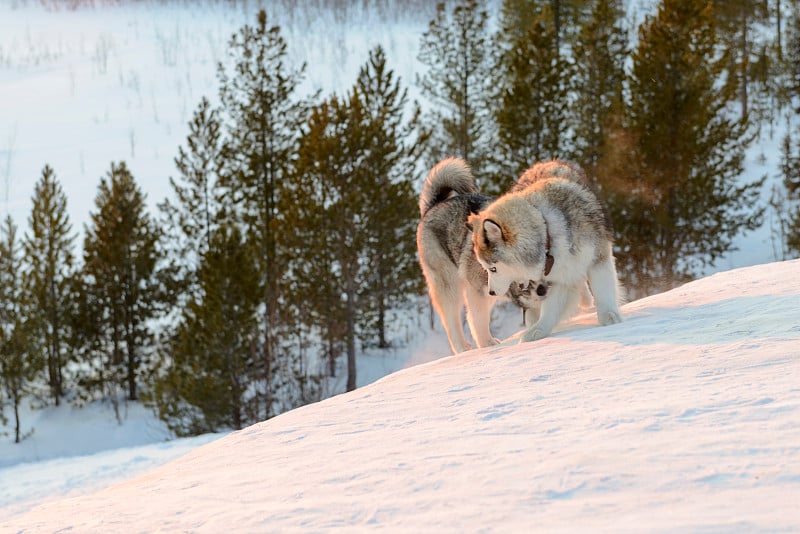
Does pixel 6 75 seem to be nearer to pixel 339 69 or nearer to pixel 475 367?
pixel 339 69

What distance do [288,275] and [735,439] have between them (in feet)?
88.2

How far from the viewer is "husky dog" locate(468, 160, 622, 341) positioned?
A: 6.98m

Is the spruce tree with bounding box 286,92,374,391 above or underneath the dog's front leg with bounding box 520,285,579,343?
above

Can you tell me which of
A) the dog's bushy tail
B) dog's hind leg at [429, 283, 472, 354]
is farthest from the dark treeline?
the dog's bushy tail

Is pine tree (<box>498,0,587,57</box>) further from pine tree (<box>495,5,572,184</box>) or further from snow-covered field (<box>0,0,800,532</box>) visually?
snow-covered field (<box>0,0,800,532</box>)

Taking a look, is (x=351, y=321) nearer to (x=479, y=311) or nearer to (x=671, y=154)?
(x=671, y=154)

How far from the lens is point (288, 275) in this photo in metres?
30.0

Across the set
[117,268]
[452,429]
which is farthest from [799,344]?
[117,268]

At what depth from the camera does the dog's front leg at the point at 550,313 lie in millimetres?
7500

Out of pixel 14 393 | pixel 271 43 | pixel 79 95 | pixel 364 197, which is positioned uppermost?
pixel 79 95

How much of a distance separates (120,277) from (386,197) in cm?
1361

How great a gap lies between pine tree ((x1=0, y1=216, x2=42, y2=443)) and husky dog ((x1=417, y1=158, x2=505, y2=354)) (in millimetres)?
27693

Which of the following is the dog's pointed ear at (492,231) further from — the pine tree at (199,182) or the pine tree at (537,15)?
the pine tree at (537,15)

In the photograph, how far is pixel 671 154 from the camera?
2627 centimetres
